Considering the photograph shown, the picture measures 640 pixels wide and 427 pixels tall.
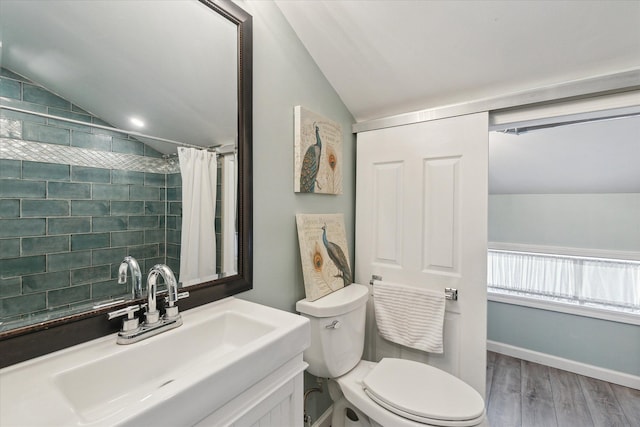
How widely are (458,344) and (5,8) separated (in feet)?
6.71

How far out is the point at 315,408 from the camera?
1.58 meters

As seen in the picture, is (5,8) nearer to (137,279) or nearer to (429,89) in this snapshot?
(137,279)

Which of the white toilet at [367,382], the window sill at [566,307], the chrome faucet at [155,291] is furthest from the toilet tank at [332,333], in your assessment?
the window sill at [566,307]

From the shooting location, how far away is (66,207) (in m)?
0.75

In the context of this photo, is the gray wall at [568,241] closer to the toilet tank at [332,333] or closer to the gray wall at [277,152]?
the toilet tank at [332,333]

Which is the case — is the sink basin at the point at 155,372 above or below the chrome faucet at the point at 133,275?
below

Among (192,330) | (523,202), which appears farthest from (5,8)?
(523,202)

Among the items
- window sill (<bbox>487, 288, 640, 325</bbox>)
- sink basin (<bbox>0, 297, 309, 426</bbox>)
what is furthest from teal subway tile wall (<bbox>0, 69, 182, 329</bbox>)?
window sill (<bbox>487, 288, 640, 325</bbox>)

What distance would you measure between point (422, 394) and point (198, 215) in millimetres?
1158

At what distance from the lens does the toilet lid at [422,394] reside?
1.10 metres

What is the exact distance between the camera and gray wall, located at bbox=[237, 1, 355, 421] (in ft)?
4.08

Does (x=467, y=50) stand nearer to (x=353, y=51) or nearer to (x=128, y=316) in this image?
(x=353, y=51)

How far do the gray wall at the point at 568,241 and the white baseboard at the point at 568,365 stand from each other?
3 centimetres

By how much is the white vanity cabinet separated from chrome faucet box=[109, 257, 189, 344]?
0.31 metres
